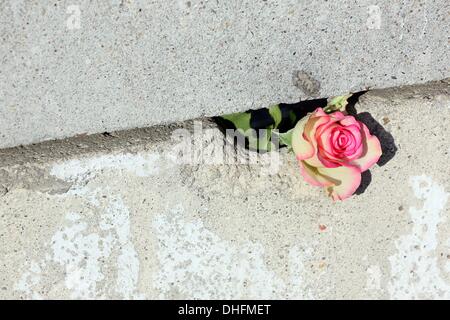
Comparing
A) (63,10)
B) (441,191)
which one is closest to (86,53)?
(63,10)

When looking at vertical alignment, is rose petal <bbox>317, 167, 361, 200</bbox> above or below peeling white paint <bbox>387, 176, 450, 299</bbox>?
above

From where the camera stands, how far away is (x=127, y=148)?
1561 mm

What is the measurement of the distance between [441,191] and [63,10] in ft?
3.12

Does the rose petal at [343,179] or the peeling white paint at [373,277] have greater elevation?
the rose petal at [343,179]

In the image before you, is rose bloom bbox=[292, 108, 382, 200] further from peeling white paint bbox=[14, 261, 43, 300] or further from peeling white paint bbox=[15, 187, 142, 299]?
peeling white paint bbox=[14, 261, 43, 300]

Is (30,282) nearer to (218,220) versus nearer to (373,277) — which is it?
(218,220)

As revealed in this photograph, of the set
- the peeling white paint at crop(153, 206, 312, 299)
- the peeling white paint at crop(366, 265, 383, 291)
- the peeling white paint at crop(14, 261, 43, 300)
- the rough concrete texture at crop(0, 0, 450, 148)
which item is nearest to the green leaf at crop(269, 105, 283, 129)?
the rough concrete texture at crop(0, 0, 450, 148)

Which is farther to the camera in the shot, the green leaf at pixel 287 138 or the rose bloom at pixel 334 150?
the green leaf at pixel 287 138

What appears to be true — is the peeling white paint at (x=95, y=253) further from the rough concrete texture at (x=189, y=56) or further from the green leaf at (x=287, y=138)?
the green leaf at (x=287, y=138)

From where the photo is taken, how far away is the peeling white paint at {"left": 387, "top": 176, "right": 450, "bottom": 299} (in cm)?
159

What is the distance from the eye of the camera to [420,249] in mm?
1593

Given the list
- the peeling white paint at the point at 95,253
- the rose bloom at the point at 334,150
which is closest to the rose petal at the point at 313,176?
the rose bloom at the point at 334,150

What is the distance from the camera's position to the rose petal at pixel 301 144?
146cm
